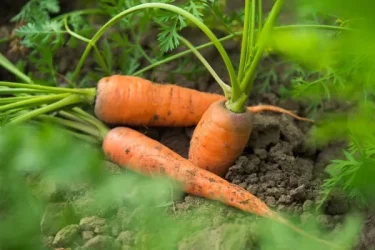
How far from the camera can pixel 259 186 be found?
5.07 ft

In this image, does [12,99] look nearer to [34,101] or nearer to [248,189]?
[34,101]

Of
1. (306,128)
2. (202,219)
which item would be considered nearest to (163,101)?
(306,128)

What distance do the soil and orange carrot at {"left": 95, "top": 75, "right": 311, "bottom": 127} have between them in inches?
1.8

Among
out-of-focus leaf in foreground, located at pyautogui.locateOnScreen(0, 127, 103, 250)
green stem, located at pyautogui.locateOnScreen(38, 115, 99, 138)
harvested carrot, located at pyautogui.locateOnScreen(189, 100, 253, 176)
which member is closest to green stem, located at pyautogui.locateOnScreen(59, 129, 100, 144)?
green stem, located at pyautogui.locateOnScreen(38, 115, 99, 138)

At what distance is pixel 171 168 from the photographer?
1.64m

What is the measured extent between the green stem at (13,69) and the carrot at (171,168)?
0.32 meters

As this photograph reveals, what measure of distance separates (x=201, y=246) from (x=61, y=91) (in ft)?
2.40

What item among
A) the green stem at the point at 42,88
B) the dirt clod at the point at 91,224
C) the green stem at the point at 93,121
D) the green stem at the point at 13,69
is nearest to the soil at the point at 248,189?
the dirt clod at the point at 91,224

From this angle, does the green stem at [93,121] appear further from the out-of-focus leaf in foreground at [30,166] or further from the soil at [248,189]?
the out-of-focus leaf in foreground at [30,166]

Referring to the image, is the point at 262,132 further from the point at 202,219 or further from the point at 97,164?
the point at 97,164

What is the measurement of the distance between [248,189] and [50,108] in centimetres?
57

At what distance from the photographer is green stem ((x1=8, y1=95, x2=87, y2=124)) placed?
5.37 feet

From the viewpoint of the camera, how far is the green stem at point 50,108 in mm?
1637

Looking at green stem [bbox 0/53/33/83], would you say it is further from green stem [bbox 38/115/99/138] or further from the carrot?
the carrot
